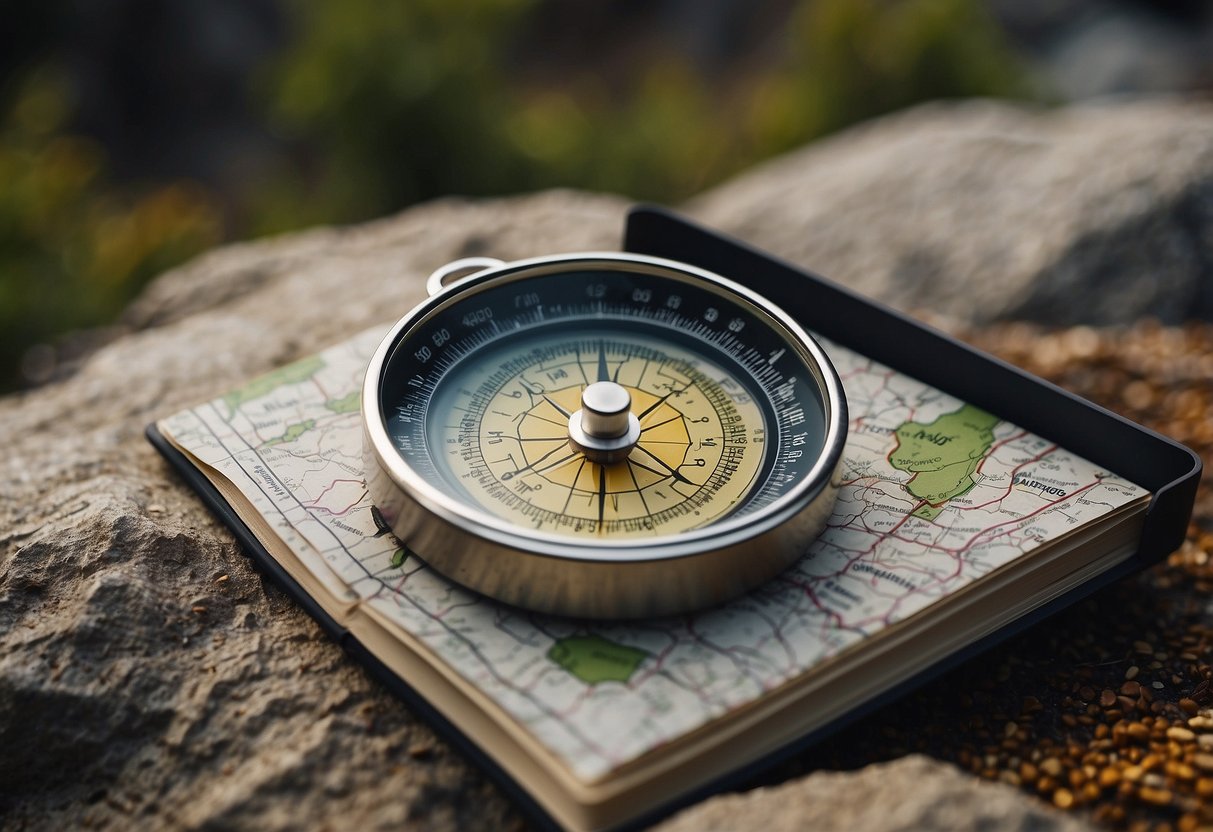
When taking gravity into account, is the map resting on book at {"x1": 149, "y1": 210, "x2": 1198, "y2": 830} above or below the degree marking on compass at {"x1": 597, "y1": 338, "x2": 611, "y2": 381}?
below

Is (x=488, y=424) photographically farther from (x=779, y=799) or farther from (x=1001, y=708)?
(x=1001, y=708)

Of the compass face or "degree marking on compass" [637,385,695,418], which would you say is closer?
the compass face

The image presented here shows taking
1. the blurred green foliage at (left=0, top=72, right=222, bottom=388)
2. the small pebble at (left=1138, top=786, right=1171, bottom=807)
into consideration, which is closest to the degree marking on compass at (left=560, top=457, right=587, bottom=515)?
the small pebble at (left=1138, top=786, right=1171, bottom=807)

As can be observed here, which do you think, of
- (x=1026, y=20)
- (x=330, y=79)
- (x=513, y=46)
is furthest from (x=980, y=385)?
(x=513, y=46)

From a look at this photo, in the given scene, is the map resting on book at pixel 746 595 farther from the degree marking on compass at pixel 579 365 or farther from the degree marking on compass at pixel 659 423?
the degree marking on compass at pixel 579 365

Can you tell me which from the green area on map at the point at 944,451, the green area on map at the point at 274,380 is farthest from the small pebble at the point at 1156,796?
the green area on map at the point at 274,380

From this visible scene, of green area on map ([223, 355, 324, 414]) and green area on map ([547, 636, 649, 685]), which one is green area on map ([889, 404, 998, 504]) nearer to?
green area on map ([547, 636, 649, 685])
